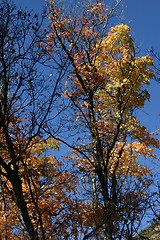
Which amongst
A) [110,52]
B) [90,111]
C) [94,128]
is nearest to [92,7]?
[110,52]

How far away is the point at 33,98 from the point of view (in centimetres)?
806

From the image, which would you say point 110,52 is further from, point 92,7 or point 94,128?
point 94,128

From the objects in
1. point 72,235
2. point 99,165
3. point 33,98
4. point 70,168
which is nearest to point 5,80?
point 33,98

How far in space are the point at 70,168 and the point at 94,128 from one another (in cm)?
196

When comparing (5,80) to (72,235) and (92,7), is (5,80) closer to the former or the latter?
(72,235)

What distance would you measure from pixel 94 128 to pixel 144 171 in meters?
4.26

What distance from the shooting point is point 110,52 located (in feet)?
41.9

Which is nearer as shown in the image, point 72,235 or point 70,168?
point 72,235

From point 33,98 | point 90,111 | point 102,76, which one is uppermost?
point 102,76

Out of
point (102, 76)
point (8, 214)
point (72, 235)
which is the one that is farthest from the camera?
point (102, 76)

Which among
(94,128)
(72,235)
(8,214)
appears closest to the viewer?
(72,235)

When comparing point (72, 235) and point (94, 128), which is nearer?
point (72, 235)

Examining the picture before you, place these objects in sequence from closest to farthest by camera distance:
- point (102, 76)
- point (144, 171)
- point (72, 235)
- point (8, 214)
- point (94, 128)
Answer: point (72, 235)
point (8, 214)
point (94, 128)
point (102, 76)
point (144, 171)

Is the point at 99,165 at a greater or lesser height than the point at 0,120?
lesser
